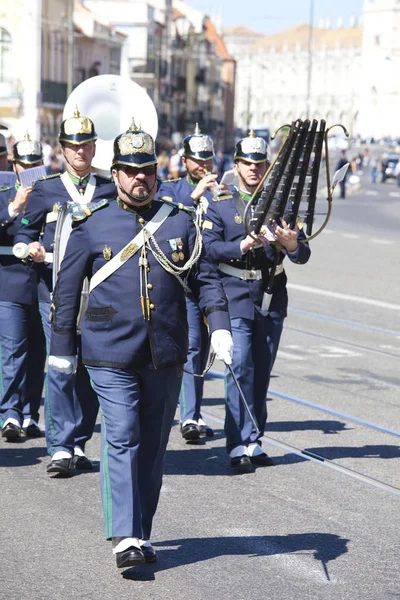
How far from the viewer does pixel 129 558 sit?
19.4ft

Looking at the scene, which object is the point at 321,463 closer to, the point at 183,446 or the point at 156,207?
the point at 183,446

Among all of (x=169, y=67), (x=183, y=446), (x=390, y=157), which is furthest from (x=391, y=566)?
(x=169, y=67)

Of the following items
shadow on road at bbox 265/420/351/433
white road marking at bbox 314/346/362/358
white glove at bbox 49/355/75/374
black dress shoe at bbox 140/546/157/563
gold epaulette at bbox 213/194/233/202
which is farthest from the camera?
white road marking at bbox 314/346/362/358

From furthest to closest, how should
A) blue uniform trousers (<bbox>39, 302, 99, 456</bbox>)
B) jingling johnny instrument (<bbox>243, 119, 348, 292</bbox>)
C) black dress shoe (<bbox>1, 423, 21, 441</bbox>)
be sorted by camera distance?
black dress shoe (<bbox>1, 423, 21, 441</bbox>), blue uniform trousers (<bbox>39, 302, 99, 456</bbox>), jingling johnny instrument (<bbox>243, 119, 348, 292</bbox>)

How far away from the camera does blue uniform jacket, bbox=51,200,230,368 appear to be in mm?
6098

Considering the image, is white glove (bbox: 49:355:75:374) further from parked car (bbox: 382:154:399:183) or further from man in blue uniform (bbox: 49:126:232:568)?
parked car (bbox: 382:154:399:183)

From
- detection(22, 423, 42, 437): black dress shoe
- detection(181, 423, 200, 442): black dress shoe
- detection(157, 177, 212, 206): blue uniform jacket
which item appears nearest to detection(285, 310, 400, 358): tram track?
detection(157, 177, 212, 206): blue uniform jacket

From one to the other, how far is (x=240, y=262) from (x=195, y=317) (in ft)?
3.19

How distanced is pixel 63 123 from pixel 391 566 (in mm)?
3336

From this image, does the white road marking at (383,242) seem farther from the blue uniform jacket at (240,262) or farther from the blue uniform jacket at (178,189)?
the blue uniform jacket at (240,262)

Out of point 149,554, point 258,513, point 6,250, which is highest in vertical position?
point 6,250

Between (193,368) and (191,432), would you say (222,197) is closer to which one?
(193,368)

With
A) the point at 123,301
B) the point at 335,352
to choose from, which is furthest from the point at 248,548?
the point at 335,352

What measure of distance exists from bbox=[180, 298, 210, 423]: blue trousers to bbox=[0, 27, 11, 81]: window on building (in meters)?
52.9
